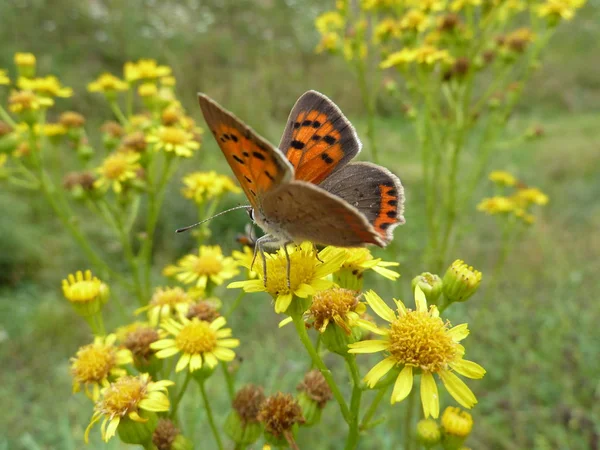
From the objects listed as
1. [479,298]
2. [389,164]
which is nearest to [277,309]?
[479,298]

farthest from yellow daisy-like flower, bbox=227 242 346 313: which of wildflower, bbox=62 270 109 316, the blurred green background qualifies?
the blurred green background

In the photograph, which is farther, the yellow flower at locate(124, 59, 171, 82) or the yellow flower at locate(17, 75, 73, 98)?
the yellow flower at locate(124, 59, 171, 82)

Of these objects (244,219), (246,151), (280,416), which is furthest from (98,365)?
(244,219)

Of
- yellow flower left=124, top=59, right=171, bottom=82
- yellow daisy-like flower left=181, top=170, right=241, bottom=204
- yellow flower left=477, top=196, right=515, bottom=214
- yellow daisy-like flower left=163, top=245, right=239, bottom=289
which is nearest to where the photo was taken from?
yellow daisy-like flower left=163, top=245, right=239, bottom=289

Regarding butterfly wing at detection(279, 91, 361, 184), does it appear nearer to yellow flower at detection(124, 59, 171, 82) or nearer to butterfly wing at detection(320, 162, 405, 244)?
butterfly wing at detection(320, 162, 405, 244)

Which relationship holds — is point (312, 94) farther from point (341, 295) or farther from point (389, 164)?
point (389, 164)

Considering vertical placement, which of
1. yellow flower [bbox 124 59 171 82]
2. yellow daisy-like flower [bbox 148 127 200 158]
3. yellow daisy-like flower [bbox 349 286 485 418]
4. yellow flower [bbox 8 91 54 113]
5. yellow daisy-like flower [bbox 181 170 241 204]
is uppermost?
A: yellow flower [bbox 8 91 54 113]

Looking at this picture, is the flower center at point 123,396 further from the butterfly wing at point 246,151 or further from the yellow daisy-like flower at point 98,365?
the butterfly wing at point 246,151
